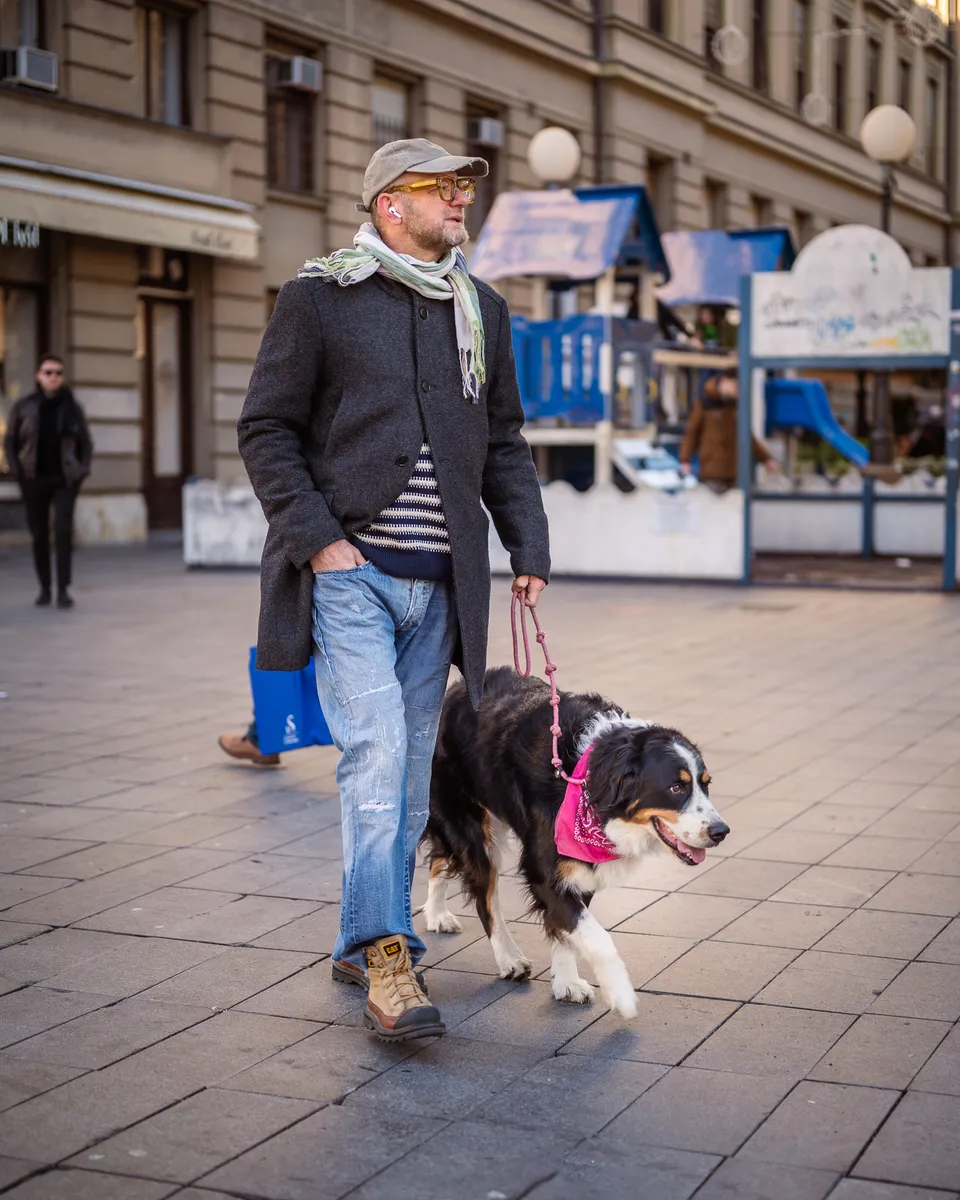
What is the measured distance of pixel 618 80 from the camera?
31328 millimetres

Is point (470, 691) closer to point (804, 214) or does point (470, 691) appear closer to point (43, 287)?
point (43, 287)

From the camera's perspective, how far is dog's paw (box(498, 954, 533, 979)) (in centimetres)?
451

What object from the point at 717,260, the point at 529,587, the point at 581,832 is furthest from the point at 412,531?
the point at 717,260

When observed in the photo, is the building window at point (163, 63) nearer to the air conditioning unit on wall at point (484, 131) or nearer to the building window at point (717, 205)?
the air conditioning unit on wall at point (484, 131)

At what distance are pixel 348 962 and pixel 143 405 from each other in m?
18.9

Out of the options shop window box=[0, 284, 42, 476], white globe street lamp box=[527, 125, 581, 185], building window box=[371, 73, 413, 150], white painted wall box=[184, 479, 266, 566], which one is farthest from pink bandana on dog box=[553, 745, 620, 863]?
building window box=[371, 73, 413, 150]

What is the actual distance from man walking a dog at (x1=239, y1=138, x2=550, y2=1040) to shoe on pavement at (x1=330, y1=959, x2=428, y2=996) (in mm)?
85

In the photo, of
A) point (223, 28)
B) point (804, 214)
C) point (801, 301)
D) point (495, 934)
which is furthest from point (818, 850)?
point (804, 214)

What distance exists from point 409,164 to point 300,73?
20.7 meters

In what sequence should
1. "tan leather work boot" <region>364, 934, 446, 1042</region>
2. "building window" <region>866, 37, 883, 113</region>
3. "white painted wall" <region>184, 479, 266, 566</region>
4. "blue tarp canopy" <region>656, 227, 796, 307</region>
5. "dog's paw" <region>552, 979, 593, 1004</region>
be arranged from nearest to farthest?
"tan leather work boot" <region>364, 934, 446, 1042</region> → "dog's paw" <region>552, 979, 593, 1004</region> → "white painted wall" <region>184, 479, 266, 566</region> → "blue tarp canopy" <region>656, 227, 796, 307</region> → "building window" <region>866, 37, 883, 113</region>

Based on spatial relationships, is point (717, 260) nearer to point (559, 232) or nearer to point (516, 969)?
point (559, 232)

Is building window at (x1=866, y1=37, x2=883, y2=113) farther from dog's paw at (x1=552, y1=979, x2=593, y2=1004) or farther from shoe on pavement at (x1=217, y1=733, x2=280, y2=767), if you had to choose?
dog's paw at (x1=552, y1=979, x2=593, y2=1004)

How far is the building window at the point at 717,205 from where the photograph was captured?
121ft

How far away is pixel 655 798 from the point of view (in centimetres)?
405
